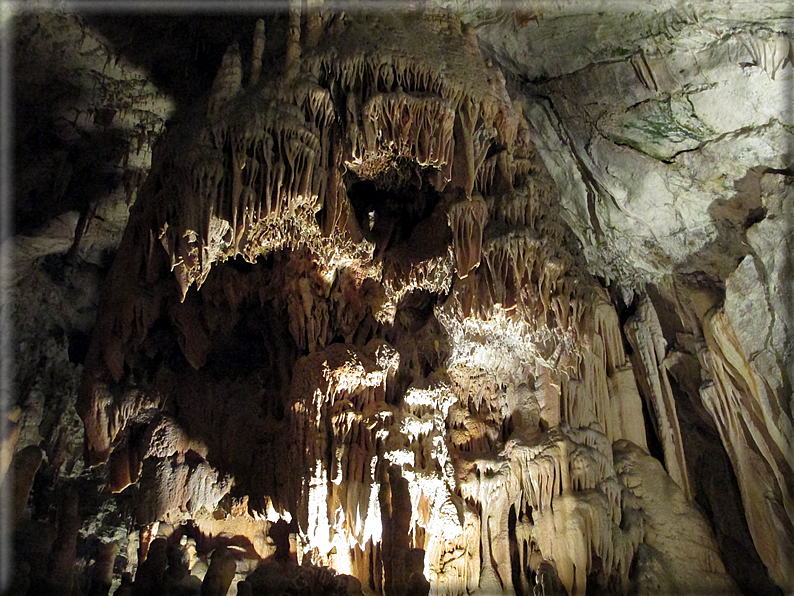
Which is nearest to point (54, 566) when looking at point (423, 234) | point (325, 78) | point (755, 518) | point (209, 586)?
point (209, 586)

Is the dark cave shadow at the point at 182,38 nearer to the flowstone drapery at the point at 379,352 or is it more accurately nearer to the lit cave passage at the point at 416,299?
the lit cave passage at the point at 416,299

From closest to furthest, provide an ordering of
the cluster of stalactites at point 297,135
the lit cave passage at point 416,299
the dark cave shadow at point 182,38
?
the cluster of stalactites at point 297,135 → the lit cave passage at point 416,299 → the dark cave shadow at point 182,38

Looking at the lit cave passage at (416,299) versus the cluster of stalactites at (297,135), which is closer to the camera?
the cluster of stalactites at (297,135)

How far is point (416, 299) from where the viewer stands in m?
7.21

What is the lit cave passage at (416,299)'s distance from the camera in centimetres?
505

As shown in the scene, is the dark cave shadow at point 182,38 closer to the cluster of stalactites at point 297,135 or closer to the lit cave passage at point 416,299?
the lit cave passage at point 416,299

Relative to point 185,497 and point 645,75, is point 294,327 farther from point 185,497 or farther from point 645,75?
point 645,75

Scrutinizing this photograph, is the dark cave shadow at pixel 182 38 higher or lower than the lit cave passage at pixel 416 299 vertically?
higher

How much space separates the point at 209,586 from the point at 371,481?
202cm

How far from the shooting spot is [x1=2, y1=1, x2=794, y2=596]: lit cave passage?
5.05m

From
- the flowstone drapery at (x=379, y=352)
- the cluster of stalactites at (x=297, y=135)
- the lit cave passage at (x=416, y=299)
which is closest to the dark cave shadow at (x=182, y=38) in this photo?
the lit cave passage at (x=416, y=299)

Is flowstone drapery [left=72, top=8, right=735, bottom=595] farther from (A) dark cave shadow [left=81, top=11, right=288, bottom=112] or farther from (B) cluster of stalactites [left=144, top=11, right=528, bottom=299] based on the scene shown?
(A) dark cave shadow [left=81, top=11, right=288, bottom=112]

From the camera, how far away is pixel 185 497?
639cm

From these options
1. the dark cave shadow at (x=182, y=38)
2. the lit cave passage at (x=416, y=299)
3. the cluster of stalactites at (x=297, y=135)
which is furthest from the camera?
the dark cave shadow at (x=182, y=38)
